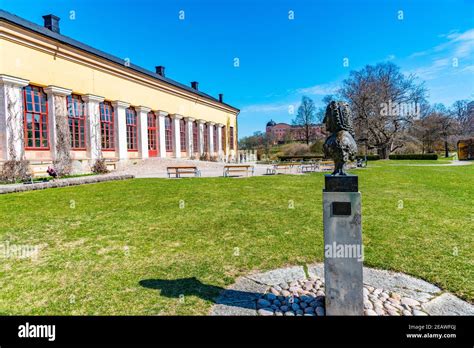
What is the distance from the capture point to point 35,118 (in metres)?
19.6

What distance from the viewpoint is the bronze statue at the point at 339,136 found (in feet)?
10.3

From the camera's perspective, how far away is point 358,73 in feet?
129

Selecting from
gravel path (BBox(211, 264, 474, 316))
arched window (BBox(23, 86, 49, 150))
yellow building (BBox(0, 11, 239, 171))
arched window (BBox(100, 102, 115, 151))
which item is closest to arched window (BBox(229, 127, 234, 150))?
yellow building (BBox(0, 11, 239, 171))

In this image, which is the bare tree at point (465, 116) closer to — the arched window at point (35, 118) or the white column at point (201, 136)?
the white column at point (201, 136)

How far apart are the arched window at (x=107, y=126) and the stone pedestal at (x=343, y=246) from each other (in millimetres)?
26164

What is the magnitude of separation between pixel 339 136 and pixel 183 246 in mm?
3503

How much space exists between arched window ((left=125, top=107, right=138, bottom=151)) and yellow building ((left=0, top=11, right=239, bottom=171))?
10cm

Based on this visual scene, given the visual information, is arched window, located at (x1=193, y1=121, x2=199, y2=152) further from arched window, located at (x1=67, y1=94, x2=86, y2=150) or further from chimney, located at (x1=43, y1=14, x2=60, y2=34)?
chimney, located at (x1=43, y1=14, x2=60, y2=34)

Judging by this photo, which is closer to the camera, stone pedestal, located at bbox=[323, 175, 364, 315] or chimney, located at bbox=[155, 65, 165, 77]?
stone pedestal, located at bbox=[323, 175, 364, 315]

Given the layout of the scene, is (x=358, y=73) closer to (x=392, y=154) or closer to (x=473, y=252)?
(x=392, y=154)

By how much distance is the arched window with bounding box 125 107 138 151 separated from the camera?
2854 centimetres

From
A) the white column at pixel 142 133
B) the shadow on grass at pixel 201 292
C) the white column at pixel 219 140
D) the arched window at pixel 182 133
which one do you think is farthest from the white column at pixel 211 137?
the shadow on grass at pixel 201 292
